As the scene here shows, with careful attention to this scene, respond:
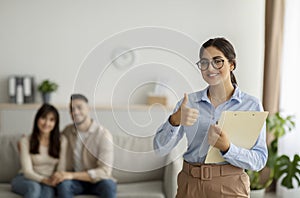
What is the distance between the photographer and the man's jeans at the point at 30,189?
3.33m

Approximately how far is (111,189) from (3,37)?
2249mm

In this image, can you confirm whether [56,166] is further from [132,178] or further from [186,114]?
[186,114]

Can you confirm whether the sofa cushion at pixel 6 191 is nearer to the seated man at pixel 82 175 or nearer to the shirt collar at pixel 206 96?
the seated man at pixel 82 175

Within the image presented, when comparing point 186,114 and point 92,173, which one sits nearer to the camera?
point 186,114

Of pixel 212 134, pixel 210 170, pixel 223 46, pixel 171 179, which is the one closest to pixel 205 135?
pixel 212 134

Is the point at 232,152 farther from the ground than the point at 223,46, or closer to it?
closer to it

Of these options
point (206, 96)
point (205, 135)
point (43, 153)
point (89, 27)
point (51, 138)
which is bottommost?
point (43, 153)

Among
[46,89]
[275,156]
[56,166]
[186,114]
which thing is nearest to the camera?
[186,114]

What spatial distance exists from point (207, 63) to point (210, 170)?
1.18ft

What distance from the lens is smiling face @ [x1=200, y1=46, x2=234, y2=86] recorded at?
1.52 meters

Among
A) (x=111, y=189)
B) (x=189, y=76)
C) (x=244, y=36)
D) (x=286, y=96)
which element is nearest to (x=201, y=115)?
(x=189, y=76)

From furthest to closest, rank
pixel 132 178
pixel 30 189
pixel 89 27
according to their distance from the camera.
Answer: pixel 89 27 → pixel 132 178 → pixel 30 189

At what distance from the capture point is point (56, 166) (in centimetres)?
349

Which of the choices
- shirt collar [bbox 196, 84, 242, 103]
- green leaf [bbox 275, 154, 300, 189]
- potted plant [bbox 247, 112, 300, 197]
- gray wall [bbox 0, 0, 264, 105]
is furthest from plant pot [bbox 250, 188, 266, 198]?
shirt collar [bbox 196, 84, 242, 103]
